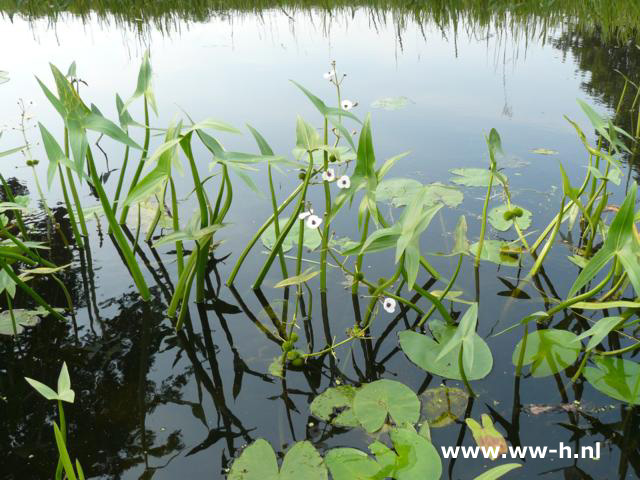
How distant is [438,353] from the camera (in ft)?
3.89

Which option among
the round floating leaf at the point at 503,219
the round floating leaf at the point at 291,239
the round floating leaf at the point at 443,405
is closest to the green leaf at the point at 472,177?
the round floating leaf at the point at 503,219

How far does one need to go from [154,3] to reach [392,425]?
4810 mm

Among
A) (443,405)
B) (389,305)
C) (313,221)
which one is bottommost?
(443,405)

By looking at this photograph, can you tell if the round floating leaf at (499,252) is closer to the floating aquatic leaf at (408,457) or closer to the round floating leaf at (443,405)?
the round floating leaf at (443,405)

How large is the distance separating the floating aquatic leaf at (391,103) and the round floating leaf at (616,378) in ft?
5.98

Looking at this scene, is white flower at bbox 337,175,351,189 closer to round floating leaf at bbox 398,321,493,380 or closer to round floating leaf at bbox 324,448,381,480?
round floating leaf at bbox 398,321,493,380

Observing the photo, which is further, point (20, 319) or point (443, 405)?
point (20, 319)

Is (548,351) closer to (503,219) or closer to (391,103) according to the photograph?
(503,219)

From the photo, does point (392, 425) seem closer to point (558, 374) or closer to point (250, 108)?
point (558, 374)

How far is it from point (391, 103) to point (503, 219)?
1229 millimetres

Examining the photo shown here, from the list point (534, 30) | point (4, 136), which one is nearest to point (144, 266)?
point (4, 136)

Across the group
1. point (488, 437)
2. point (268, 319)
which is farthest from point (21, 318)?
point (488, 437)

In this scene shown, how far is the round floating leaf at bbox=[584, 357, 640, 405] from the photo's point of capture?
3.53 feet

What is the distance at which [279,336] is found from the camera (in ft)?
4.36
